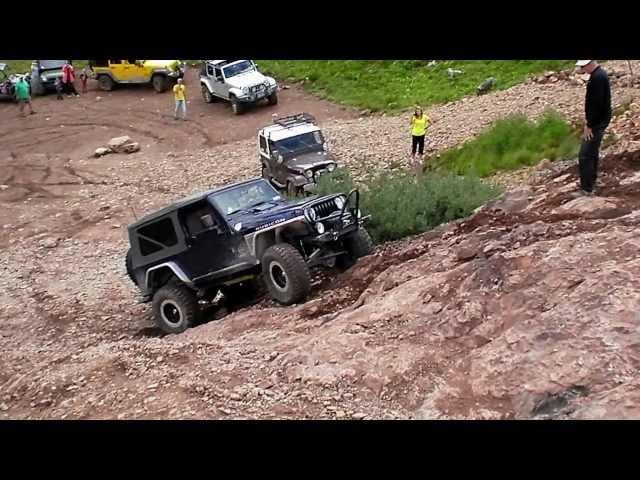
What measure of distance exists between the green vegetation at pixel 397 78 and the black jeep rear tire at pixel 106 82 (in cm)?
596

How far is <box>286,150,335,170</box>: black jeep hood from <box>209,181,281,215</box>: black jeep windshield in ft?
18.9

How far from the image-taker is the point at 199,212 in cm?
1088

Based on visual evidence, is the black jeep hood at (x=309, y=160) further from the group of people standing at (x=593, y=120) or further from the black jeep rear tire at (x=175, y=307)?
the group of people standing at (x=593, y=120)

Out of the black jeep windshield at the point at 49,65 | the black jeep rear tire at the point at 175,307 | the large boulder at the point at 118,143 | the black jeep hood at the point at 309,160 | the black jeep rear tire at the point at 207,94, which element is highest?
the black jeep windshield at the point at 49,65

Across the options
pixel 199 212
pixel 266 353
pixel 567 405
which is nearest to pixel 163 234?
pixel 199 212

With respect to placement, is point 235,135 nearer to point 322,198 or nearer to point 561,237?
point 322,198

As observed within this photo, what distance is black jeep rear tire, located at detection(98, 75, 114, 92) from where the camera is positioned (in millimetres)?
30781

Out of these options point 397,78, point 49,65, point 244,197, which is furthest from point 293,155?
point 49,65

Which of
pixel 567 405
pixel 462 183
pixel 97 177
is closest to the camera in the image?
pixel 567 405

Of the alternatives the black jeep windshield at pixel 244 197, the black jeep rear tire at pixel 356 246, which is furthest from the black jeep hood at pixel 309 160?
the black jeep rear tire at pixel 356 246

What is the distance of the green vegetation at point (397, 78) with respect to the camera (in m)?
24.0

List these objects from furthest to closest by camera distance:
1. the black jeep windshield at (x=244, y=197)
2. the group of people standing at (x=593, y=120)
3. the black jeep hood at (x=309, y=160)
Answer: the black jeep hood at (x=309, y=160) → the black jeep windshield at (x=244, y=197) → the group of people standing at (x=593, y=120)

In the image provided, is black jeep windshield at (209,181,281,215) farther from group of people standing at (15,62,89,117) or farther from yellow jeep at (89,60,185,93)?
group of people standing at (15,62,89,117)
